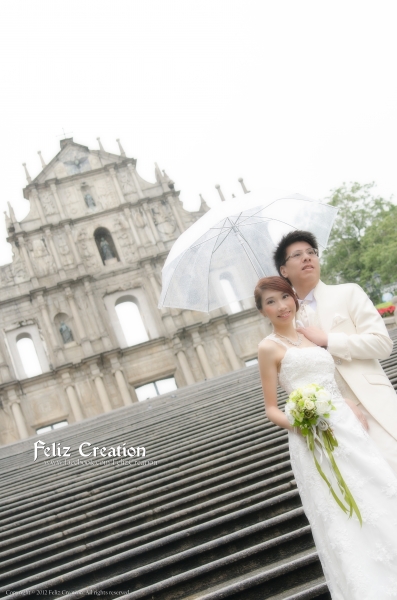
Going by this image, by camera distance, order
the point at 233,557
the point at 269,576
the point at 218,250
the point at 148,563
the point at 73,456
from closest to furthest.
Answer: the point at 269,576, the point at 233,557, the point at 148,563, the point at 218,250, the point at 73,456

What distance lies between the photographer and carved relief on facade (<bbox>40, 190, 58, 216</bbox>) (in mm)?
27234

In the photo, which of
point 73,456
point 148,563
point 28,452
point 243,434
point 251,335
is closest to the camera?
point 148,563

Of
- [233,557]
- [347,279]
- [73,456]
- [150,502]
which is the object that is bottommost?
[233,557]

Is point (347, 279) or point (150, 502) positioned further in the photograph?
point (347, 279)

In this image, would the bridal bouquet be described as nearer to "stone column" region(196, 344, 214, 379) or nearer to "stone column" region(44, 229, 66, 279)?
"stone column" region(196, 344, 214, 379)

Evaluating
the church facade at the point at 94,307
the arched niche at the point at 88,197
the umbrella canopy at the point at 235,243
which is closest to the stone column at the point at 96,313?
the church facade at the point at 94,307

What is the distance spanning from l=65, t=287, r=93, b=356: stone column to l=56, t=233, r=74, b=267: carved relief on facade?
135 cm

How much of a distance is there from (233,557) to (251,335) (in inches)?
843

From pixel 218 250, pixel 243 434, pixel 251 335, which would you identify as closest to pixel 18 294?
pixel 251 335

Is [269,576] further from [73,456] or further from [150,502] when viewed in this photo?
[73,456]

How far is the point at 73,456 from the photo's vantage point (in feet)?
32.7

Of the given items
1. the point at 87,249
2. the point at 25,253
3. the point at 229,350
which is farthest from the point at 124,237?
the point at 229,350

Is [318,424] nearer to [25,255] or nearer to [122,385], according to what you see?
[122,385]

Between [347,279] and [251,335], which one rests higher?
[347,279]
